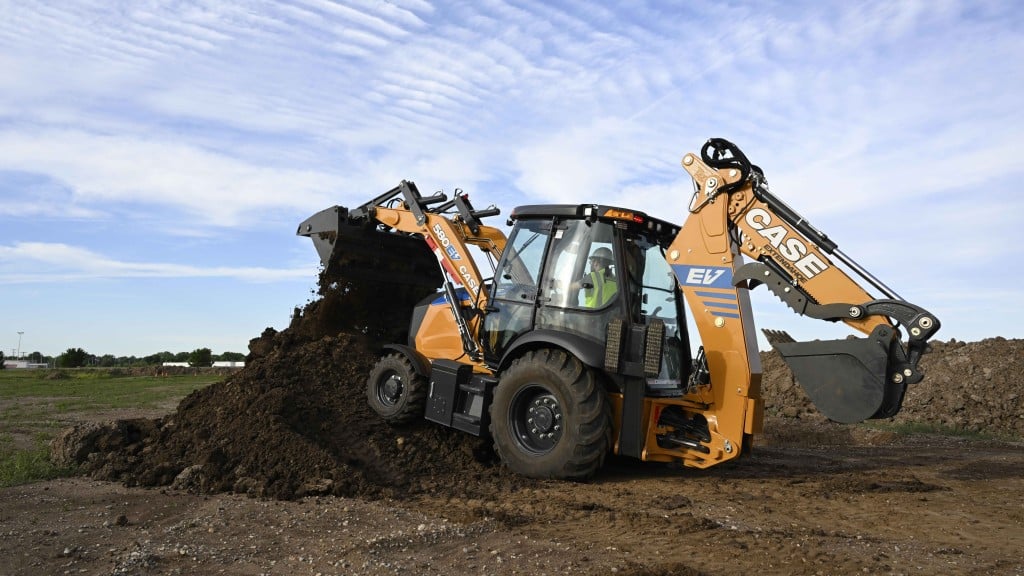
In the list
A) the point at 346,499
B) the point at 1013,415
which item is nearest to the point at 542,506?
the point at 346,499

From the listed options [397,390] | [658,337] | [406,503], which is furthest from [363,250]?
[658,337]

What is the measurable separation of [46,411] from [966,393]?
18.7 meters

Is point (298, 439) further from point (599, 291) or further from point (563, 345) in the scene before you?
point (599, 291)

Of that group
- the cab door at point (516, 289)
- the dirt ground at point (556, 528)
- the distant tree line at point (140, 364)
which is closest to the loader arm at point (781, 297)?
the dirt ground at point (556, 528)

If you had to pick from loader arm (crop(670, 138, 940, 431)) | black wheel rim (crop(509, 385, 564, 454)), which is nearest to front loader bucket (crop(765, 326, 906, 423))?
loader arm (crop(670, 138, 940, 431))

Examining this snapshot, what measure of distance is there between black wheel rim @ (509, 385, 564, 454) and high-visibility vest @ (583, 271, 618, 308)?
0.95m

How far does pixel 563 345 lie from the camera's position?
6.90m

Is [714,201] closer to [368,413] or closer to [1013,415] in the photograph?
[368,413]

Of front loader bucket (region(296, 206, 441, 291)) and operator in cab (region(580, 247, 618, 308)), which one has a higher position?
front loader bucket (region(296, 206, 441, 291))

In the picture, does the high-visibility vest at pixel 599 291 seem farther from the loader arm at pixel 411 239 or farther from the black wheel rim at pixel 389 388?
the black wheel rim at pixel 389 388

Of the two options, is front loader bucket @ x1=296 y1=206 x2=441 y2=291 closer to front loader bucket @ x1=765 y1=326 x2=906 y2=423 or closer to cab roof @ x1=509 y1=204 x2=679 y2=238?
cab roof @ x1=509 y1=204 x2=679 y2=238

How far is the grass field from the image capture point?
7.79m

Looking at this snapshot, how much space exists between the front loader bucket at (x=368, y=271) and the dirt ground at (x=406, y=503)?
247 mm

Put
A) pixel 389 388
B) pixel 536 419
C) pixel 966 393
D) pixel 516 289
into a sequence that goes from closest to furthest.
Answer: pixel 536 419 → pixel 516 289 → pixel 389 388 → pixel 966 393
